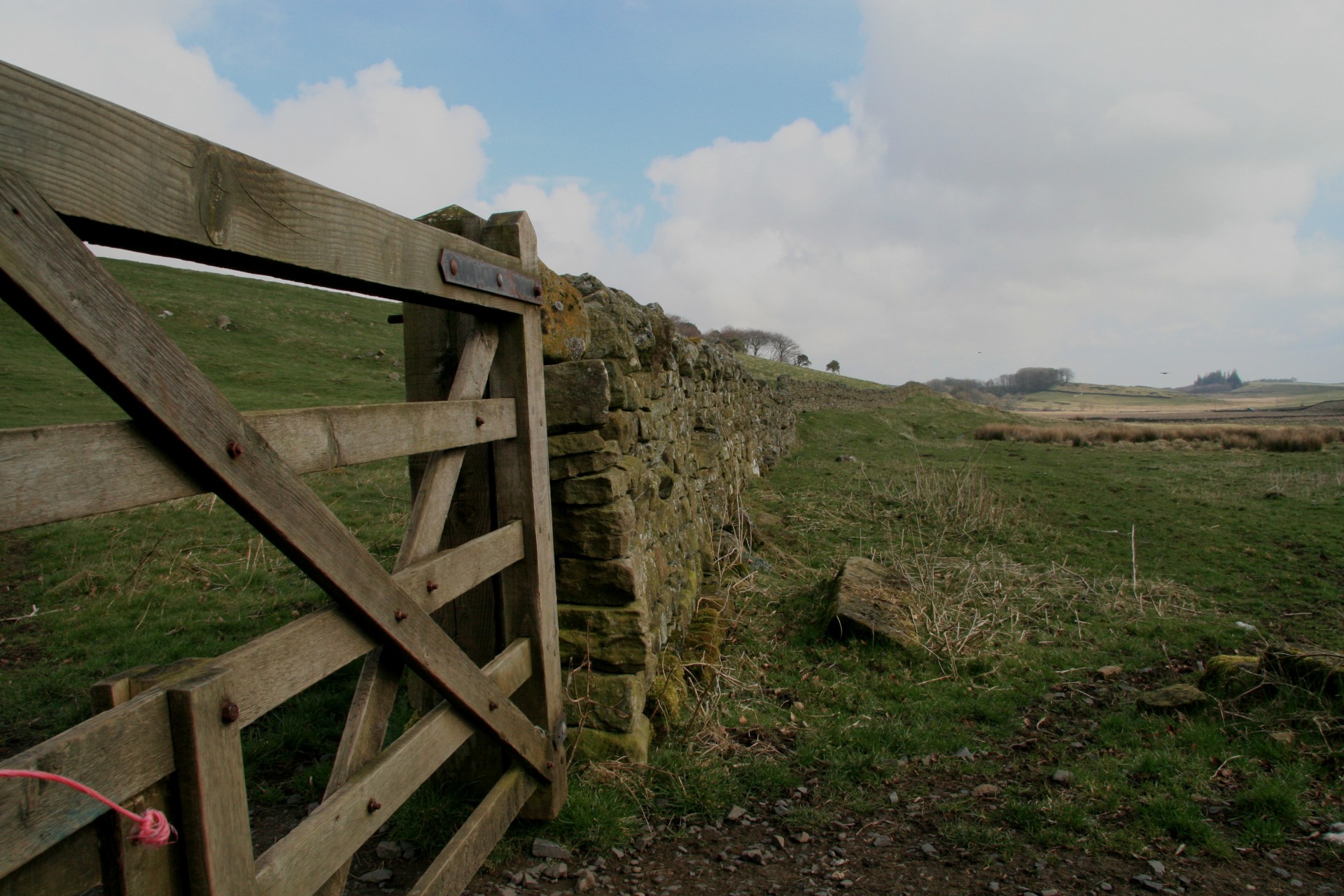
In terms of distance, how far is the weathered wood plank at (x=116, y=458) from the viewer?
117cm

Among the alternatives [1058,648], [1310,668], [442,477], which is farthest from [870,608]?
[442,477]

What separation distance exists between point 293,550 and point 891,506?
938 cm

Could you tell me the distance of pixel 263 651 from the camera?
1.63 metres

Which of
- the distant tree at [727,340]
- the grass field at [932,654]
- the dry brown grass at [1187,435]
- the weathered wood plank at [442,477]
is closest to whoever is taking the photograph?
the weathered wood plank at [442,477]

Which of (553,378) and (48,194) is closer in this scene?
(48,194)

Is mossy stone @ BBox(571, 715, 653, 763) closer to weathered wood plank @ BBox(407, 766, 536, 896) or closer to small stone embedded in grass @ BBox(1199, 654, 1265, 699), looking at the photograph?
weathered wood plank @ BBox(407, 766, 536, 896)

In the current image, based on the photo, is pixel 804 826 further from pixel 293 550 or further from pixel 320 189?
pixel 320 189

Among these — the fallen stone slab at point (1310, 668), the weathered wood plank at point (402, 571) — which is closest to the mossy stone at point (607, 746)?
the weathered wood plank at point (402, 571)

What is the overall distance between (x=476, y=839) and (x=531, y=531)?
3.74ft

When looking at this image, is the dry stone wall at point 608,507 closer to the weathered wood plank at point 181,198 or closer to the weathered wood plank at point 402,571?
the weathered wood plank at point 402,571

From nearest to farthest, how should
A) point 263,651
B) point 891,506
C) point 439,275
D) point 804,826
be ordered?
1. point 263,651
2. point 439,275
3. point 804,826
4. point 891,506

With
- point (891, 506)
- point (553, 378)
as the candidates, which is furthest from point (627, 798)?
point (891, 506)

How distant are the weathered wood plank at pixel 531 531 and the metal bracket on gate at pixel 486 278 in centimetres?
10

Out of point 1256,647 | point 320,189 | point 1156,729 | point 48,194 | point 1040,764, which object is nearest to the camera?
point 48,194
